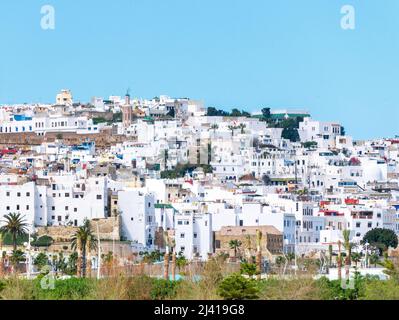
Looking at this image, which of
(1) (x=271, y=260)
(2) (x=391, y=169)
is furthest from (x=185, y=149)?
(1) (x=271, y=260)

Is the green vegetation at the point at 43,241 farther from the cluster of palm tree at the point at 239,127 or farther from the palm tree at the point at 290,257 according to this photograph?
the cluster of palm tree at the point at 239,127

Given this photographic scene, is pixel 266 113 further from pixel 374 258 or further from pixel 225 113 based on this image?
pixel 374 258

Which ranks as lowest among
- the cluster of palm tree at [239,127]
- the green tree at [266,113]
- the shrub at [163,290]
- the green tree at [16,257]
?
the shrub at [163,290]

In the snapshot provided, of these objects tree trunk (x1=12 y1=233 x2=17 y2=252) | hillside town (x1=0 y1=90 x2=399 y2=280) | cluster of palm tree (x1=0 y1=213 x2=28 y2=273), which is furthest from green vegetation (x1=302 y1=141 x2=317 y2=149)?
tree trunk (x1=12 y1=233 x2=17 y2=252)

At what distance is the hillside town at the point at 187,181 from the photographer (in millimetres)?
49656

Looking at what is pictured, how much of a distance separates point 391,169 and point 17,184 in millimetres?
19808

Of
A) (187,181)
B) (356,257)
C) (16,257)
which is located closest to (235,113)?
(187,181)

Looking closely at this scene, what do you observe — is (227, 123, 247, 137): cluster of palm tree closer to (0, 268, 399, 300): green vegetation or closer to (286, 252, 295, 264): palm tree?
(286, 252, 295, 264): palm tree

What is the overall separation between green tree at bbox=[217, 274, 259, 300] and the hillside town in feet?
31.6

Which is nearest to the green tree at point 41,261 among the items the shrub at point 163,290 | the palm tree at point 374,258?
the palm tree at point 374,258

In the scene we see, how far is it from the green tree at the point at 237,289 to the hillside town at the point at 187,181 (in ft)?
31.6

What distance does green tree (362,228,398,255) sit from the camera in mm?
50625
